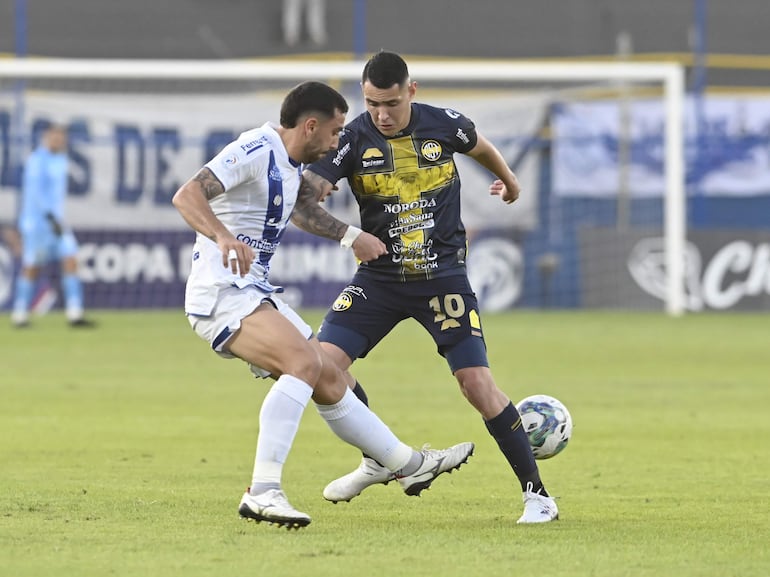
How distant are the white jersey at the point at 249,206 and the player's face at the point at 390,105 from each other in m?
0.53

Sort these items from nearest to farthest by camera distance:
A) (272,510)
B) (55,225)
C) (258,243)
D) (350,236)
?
(272,510)
(258,243)
(350,236)
(55,225)

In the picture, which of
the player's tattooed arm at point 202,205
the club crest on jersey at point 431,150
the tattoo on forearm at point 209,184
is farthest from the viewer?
the club crest on jersey at point 431,150

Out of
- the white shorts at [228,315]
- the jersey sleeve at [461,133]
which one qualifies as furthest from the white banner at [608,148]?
the white shorts at [228,315]

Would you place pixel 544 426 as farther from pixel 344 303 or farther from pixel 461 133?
pixel 461 133

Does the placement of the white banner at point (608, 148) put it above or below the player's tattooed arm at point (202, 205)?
above

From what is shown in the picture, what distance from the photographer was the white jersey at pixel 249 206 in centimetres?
681

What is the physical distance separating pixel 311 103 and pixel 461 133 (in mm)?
1009

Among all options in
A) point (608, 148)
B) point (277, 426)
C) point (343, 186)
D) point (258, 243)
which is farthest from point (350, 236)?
point (608, 148)

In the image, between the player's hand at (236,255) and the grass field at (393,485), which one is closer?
the grass field at (393,485)

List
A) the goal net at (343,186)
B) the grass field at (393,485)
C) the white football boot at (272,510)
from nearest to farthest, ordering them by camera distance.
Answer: the grass field at (393,485) → the white football boot at (272,510) → the goal net at (343,186)

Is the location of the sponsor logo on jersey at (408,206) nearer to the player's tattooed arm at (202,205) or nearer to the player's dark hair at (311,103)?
the player's dark hair at (311,103)

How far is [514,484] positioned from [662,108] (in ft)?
55.5

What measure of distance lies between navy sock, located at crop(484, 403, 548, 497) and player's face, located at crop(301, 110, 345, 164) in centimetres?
146

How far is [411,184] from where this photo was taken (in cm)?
762
